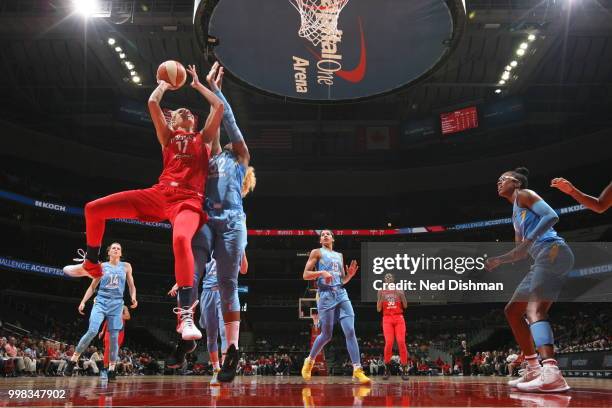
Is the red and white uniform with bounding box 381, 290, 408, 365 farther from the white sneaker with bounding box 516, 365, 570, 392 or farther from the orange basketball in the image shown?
the orange basketball

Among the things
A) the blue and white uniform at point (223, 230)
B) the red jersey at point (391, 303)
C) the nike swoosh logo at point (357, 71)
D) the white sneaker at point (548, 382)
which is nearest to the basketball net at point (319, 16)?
the nike swoosh logo at point (357, 71)

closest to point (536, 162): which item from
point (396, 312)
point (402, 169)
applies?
point (402, 169)

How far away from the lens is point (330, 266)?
775 centimetres

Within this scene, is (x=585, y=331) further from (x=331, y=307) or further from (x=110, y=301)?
(x=110, y=301)

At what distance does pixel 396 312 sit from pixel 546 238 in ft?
20.6

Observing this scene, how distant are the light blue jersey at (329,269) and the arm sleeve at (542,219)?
3.29 metres

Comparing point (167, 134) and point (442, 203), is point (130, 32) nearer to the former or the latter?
point (167, 134)

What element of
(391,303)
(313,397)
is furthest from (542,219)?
(391,303)

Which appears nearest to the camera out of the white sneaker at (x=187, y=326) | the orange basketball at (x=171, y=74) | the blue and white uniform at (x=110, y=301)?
the white sneaker at (x=187, y=326)

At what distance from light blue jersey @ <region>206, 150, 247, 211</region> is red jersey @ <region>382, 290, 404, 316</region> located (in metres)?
7.06

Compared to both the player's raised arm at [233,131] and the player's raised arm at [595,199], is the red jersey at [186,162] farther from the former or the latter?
the player's raised arm at [595,199]

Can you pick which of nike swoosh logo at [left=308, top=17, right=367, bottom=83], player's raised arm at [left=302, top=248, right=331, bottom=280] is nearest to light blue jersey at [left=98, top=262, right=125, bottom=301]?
player's raised arm at [left=302, top=248, right=331, bottom=280]

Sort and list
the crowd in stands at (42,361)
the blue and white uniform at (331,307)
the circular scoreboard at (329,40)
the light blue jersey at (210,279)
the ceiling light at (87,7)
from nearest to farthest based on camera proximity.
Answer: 1. the light blue jersey at (210,279)
2. the circular scoreboard at (329,40)
3. the blue and white uniform at (331,307)
4. the crowd in stands at (42,361)
5. the ceiling light at (87,7)

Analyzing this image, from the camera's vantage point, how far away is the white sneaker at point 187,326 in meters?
3.78
